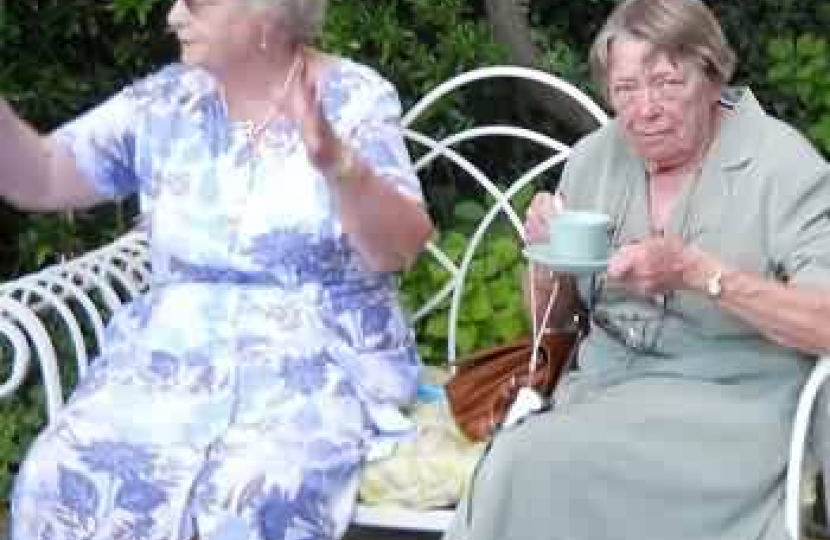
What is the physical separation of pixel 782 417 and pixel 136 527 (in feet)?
3.59

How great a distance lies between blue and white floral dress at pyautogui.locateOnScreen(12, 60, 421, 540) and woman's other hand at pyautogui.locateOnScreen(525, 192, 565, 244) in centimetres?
22

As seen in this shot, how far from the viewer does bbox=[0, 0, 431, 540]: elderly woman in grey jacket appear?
138 inches

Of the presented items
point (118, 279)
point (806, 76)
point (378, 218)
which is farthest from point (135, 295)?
point (806, 76)

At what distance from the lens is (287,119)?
12.2 ft

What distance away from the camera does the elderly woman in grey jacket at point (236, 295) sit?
3.49 metres

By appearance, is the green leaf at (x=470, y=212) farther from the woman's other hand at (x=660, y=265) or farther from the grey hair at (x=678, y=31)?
the woman's other hand at (x=660, y=265)

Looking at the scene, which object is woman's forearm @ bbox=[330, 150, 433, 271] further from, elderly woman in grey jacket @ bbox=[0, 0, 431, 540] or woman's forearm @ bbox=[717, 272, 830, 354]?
woman's forearm @ bbox=[717, 272, 830, 354]

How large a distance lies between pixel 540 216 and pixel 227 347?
61cm

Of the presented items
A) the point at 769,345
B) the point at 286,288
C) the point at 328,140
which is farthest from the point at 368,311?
the point at 769,345

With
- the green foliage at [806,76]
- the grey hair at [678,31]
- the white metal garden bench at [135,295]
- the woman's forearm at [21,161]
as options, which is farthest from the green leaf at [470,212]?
the grey hair at [678,31]

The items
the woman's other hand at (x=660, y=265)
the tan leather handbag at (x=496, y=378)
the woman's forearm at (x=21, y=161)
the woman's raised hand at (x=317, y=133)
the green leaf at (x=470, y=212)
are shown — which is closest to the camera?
the woman's other hand at (x=660, y=265)

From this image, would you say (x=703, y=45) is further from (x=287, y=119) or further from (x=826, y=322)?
(x=287, y=119)

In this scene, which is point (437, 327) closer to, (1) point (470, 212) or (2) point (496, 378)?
(1) point (470, 212)

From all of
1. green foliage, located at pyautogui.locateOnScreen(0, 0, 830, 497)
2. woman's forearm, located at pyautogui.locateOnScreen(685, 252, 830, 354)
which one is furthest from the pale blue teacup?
green foliage, located at pyautogui.locateOnScreen(0, 0, 830, 497)
